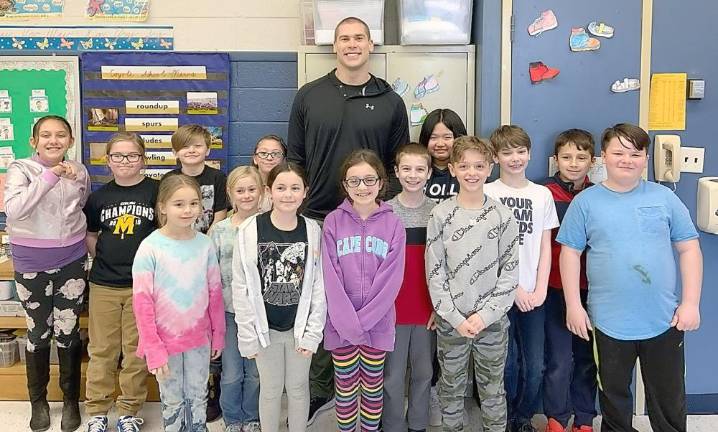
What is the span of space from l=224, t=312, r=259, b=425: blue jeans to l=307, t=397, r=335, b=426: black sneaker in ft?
1.00

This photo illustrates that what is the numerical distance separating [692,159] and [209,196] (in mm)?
2159

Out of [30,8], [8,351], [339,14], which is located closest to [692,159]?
[339,14]

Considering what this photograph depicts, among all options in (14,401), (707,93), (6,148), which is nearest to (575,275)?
(707,93)

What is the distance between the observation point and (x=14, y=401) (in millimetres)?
2953

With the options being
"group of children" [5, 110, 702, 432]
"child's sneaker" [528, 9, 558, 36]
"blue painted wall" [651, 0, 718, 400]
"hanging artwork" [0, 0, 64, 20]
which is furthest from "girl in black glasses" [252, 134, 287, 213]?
"blue painted wall" [651, 0, 718, 400]

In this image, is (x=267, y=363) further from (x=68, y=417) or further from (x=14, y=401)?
(x=14, y=401)

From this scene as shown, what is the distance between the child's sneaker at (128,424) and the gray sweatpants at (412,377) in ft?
3.56

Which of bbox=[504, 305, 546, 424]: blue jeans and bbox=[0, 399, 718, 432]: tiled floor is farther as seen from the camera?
bbox=[0, 399, 718, 432]: tiled floor

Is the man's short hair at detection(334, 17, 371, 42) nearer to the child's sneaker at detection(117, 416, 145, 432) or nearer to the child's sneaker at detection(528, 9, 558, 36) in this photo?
the child's sneaker at detection(528, 9, 558, 36)

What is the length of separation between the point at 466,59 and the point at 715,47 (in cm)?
109

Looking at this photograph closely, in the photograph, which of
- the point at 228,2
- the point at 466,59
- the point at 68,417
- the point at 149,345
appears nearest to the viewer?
the point at 149,345

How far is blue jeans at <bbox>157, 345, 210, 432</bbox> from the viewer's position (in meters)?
2.33

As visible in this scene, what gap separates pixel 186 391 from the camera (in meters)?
2.37

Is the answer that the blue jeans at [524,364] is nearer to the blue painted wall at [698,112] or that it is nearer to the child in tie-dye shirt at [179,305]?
the blue painted wall at [698,112]
